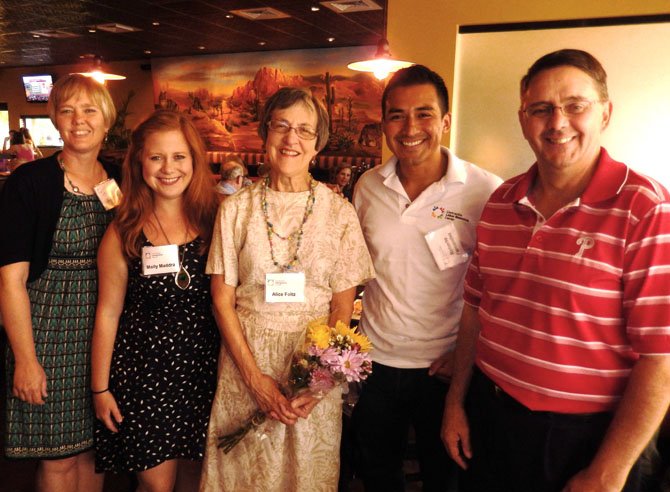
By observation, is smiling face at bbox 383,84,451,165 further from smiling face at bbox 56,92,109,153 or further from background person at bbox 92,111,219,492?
smiling face at bbox 56,92,109,153

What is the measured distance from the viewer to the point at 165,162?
76.0 inches

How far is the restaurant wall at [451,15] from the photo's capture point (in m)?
2.55

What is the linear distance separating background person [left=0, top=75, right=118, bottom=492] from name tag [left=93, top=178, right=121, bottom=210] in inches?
1.5

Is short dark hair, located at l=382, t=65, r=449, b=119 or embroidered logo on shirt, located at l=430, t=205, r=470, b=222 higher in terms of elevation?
short dark hair, located at l=382, t=65, r=449, b=119

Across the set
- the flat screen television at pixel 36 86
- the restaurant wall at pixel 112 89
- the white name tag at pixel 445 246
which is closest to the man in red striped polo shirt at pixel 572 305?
the white name tag at pixel 445 246

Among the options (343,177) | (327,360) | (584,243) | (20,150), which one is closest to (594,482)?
(584,243)

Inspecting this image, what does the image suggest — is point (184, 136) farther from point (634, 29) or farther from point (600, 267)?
point (634, 29)

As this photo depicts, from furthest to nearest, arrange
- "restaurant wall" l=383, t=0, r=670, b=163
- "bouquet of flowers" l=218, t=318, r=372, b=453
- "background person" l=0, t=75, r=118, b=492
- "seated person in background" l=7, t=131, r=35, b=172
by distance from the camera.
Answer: "seated person in background" l=7, t=131, r=35, b=172 < "restaurant wall" l=383, t=0, r=670, b=163 < "background person" l=0, t=75, r=118, b=492 < "bouquet of flowers" l=218, t=318, r=372, b=453

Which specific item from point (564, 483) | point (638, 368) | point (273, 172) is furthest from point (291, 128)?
point (564, 483)

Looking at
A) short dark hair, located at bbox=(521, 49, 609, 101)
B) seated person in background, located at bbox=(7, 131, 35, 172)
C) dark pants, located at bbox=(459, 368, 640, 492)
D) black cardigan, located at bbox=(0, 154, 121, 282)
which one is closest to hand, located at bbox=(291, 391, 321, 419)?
dark pants, located at bbox=(459, 368, 640, 492)

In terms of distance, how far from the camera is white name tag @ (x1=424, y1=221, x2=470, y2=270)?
1.97 metres

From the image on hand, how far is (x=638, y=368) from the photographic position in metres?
1.30

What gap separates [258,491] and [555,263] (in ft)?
4.33

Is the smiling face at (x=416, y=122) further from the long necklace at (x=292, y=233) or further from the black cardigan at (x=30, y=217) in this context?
the black cardigan at (x=30, y=217)
